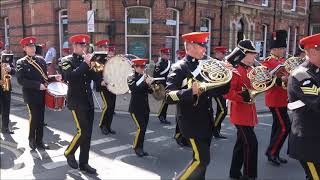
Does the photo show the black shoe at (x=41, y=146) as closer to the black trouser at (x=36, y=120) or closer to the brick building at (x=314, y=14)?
the black trouser at (x=36, y=120)

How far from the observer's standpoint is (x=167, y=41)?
53.4ft

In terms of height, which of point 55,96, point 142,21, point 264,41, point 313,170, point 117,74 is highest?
point 142,21

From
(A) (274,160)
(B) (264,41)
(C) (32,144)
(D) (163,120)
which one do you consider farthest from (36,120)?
(B) (264,41)

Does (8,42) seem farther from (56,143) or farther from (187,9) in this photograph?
(56,143)

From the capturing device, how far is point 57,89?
24.9 feet

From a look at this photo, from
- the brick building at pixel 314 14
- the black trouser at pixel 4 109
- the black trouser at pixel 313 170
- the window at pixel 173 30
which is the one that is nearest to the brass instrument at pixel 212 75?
the black trouser at pixel 313 170

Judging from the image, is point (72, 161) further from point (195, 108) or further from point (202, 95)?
point (202, 95)

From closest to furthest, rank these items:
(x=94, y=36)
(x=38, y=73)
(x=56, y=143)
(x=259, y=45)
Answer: (x=38, y=73), (x=56, y=143), (x=94, y=36), (x=259, y=45)

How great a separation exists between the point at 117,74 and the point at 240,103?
8.45 ft

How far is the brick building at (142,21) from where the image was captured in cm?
1479

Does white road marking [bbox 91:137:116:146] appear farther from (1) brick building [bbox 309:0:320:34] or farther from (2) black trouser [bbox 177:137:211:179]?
(1) brick building [bbox 309:0:320:34]

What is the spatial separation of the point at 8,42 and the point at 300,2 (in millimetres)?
19472

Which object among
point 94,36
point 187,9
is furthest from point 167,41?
point 94,36

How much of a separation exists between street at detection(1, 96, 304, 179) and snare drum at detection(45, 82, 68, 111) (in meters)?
0.74
